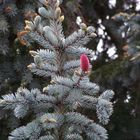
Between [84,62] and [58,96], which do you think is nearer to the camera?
[84,62]

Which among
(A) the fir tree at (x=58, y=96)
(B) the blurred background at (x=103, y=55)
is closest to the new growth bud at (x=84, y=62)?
(A) the fir tree at (x=58, y=96)

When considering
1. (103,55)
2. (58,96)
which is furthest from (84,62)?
(103,55)

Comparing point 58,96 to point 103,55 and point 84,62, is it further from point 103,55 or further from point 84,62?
point 103,55

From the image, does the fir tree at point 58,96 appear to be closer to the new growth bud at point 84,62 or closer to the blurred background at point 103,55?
the new growth bud at point 84,62

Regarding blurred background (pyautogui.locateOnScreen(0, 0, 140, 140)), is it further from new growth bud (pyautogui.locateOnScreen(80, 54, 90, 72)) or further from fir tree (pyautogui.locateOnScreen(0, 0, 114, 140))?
new growth bud (pyautogui.locateOnScreen(80, 54, 90, 72))

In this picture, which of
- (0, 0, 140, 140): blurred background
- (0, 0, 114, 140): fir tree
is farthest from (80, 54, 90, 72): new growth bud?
(0, 0, 140, 140): blurred background
